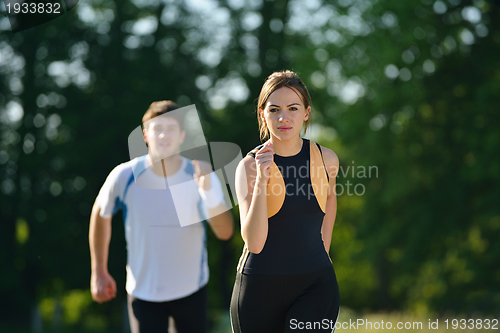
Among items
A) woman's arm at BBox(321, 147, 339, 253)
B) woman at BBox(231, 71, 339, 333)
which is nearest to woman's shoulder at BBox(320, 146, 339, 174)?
woman's arm at BBox(321, 147, 339, 253)

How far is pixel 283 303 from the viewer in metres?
2.66

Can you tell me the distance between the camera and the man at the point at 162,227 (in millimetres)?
3568

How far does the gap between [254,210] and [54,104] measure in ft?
52.5

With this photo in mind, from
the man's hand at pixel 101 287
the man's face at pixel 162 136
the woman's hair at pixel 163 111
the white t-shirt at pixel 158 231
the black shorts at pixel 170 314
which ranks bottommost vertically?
the black shorts at pixel 170 314

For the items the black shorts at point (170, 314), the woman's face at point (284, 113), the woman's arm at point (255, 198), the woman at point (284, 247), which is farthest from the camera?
the black shorts at point (170, 314)

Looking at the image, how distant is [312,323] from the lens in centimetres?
261

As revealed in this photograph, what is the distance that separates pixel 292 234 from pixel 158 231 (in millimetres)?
1337

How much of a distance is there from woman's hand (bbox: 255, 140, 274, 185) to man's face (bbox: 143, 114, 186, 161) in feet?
4.55

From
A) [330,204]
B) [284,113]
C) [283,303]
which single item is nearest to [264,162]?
[284,113]

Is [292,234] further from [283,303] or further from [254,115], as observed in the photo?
[254,115]

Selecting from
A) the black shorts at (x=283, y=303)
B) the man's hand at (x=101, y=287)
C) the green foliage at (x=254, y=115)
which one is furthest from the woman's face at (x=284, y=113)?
the green foliage at (x=254, y=115)

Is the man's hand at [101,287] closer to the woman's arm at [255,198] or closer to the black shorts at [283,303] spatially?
the black shorts at [283,303]

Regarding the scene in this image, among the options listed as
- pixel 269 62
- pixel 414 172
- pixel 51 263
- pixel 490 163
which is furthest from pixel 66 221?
pixel 490 163

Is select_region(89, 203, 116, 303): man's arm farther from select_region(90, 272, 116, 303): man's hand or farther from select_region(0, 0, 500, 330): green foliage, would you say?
select_region(0, 0, 500, 330): green foliage
